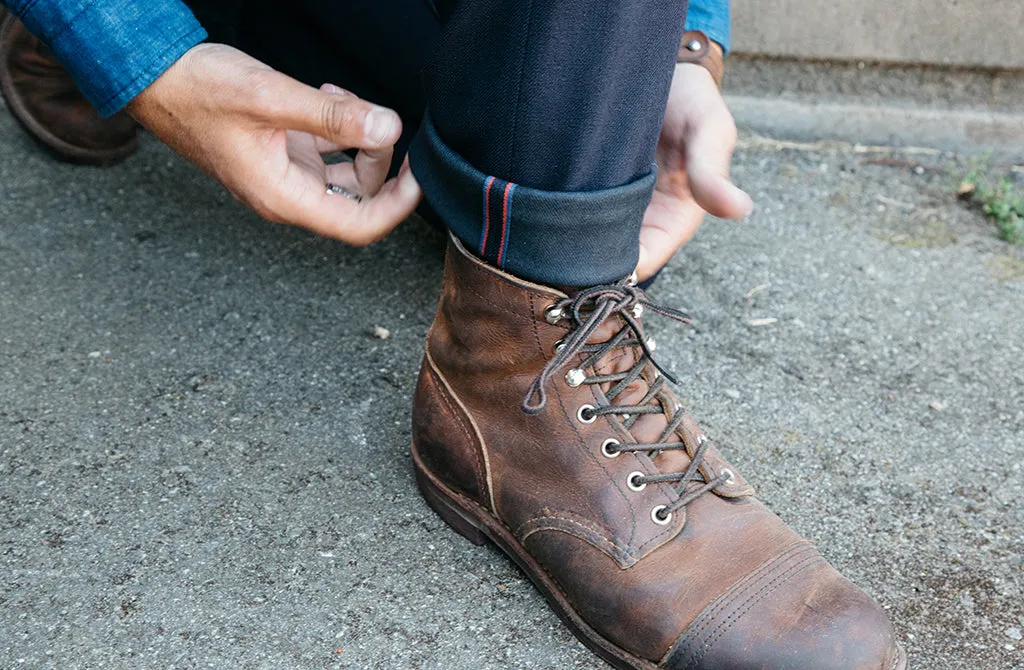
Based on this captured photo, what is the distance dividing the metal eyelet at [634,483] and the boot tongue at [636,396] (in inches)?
1.2

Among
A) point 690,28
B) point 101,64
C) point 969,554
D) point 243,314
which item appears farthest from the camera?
point 243,314

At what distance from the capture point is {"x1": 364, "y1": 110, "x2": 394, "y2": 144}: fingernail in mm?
1067

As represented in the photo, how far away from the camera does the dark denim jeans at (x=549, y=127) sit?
0.91m

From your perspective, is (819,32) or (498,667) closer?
(498,667)

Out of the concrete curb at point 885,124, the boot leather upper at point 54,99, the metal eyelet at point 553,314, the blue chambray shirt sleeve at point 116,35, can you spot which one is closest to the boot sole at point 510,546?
the metal eyelet at point 553,314

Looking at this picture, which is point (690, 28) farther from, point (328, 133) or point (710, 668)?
point (710, 668)

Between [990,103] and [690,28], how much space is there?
1222mm

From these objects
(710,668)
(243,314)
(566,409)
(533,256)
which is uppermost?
(533,256)

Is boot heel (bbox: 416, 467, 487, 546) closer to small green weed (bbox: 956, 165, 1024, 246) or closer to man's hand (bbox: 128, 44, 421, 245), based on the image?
man's hand (bbox: 128, 44, 421, 245)

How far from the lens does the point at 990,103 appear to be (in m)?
2.25

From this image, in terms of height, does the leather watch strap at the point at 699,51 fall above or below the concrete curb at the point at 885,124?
above

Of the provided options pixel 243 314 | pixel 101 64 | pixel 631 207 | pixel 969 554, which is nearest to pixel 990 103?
pixel 969 554

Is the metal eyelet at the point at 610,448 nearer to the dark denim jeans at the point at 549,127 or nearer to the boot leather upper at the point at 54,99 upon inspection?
the dark denim jeans at the point at 549,127

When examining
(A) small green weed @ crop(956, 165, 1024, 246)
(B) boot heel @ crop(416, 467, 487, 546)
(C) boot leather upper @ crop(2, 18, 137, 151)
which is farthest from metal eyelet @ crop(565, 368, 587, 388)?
(A) small green weed @ crop(956, 165, 1024, 246)
